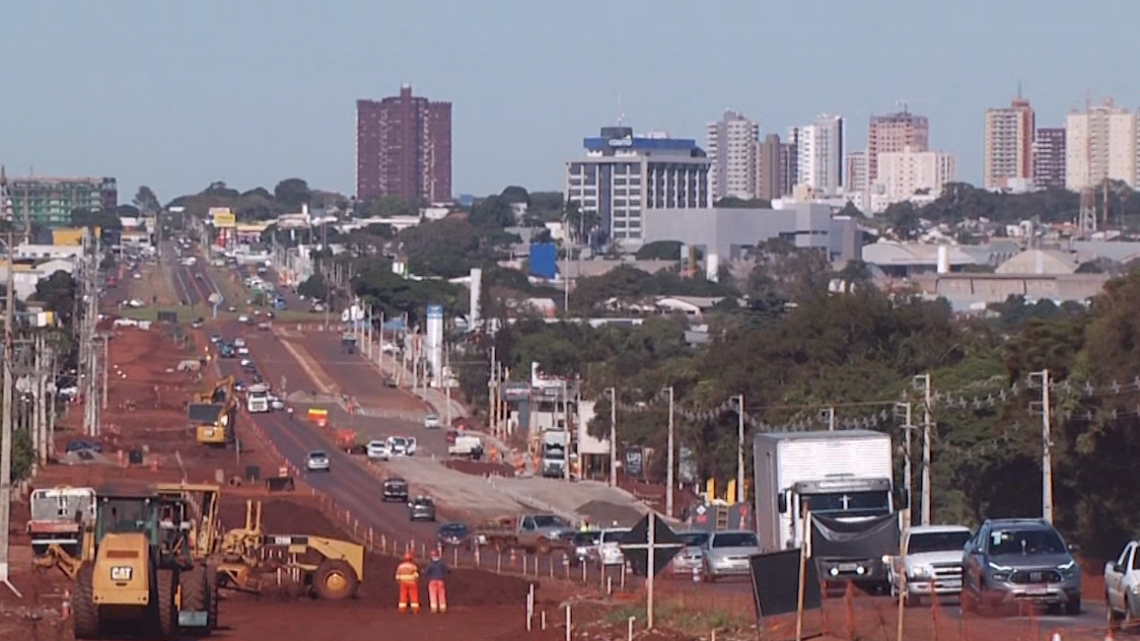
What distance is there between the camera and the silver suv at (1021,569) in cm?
3086

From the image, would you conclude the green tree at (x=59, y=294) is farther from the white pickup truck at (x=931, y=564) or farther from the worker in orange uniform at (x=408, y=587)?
the white pickup truck at (x=931, y=564)

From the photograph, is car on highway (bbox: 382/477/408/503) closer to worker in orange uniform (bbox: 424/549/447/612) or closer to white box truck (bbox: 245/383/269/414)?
worker in orange uniform (bbox: 424/549/447/612)

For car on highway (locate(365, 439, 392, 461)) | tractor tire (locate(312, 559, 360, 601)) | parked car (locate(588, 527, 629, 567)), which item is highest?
tractor tire (locate(312, 559, 360, 601))

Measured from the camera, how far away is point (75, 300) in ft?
465

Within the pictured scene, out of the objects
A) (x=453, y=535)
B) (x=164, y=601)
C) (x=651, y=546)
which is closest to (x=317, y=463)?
(x=453, y=535)

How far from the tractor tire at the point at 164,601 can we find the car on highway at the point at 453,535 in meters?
28.8

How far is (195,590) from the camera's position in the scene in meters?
31.5

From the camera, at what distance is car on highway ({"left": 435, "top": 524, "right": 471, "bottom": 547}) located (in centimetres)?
5988

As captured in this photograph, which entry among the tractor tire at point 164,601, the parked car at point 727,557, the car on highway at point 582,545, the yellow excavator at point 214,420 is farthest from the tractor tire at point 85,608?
the yellow excavator at point 214,420

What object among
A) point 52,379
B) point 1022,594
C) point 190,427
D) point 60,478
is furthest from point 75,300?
point 1022,594

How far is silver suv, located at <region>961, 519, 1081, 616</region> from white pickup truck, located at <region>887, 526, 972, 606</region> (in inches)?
101

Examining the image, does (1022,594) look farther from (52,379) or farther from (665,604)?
(52,379)

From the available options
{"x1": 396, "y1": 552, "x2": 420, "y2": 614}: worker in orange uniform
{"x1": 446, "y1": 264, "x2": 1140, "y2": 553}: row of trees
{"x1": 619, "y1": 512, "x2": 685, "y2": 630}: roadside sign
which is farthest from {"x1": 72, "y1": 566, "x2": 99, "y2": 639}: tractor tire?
{"x1": 446, "y1": 264, "x2": 1140, "y2": 553}: row of trees

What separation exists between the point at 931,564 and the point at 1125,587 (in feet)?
24.1
